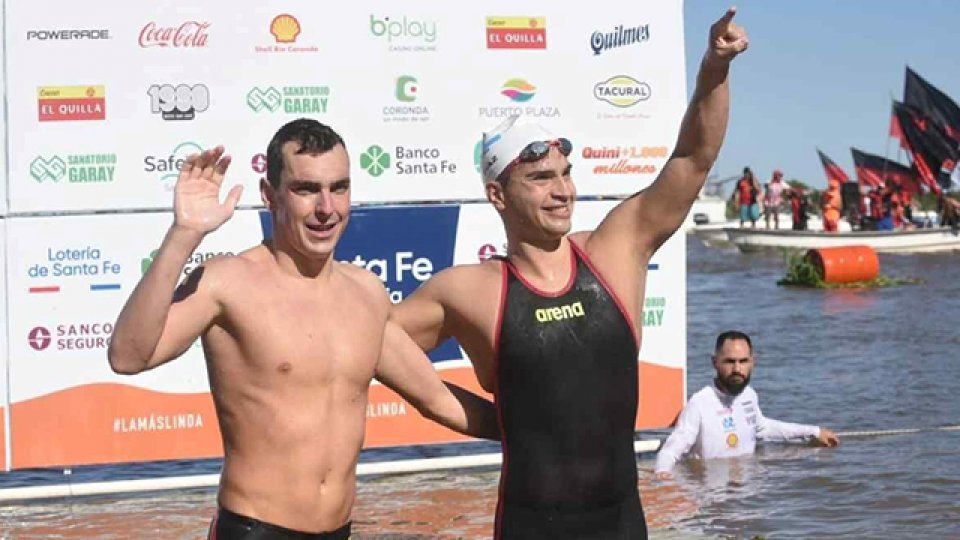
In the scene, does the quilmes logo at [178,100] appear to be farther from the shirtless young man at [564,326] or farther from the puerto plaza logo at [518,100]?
the shirtless young man at [564,326]

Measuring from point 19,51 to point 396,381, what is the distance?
13.4 feet

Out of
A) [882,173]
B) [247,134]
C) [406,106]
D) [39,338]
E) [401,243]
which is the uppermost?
[882,173]

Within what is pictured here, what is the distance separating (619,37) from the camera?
27.2 feet

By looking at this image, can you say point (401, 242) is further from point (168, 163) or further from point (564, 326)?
point (564, 326)

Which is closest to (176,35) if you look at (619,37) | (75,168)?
(75,168)

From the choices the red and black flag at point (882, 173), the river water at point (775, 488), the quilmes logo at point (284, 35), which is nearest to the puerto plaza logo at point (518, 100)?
the quilmes logo at point (284, 35)

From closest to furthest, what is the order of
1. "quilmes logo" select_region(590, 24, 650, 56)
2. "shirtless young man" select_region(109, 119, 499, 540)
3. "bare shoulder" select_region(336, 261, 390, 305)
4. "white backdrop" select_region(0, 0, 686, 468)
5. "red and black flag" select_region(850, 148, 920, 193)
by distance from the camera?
"shirtless young man" select_region(109, 119, 499, 540), "bare shoulder" select_region(336, 261, 390, 305), "white backdrop" select_region(0, 0, 686, 468), "quilmes logo" select_region(590, 24, 650, 56), "red and black flag" select_region(850, 148, 920, 193)

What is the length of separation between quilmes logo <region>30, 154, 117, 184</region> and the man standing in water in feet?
11.3

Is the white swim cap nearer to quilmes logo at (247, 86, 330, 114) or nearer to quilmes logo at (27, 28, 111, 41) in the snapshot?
quilmes logo at (247, 86, 330, 114)

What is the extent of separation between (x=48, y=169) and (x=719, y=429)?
4.13 meters

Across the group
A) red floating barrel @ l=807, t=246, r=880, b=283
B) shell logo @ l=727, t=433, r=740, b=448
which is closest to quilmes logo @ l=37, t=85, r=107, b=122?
shell logo @ l=727, t=433, r=740, b=448

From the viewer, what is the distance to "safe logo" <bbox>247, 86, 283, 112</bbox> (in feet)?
25.6

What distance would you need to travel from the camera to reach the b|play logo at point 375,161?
7.98 m

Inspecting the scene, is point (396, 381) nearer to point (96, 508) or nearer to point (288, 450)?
point (288, 450)
